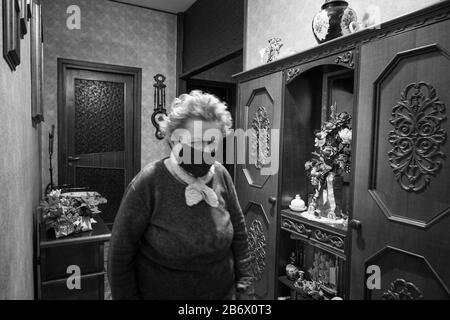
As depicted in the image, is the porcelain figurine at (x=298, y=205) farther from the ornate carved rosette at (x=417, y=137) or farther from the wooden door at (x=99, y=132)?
the wooden door at (x=99, y=132)

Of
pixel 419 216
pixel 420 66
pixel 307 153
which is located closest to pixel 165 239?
pixel 419 216

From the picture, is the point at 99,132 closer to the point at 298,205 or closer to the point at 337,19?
the point at 298,205

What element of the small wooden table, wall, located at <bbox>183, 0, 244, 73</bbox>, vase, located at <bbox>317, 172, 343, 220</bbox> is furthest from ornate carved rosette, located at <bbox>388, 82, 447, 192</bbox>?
wall, located at <bbox>183, 0, 244, 73</bbox>

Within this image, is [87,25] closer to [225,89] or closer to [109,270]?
[225,89]

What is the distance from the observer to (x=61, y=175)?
155 inches

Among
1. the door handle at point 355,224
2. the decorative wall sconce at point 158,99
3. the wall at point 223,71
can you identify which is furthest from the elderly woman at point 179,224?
the wall at point 223,71

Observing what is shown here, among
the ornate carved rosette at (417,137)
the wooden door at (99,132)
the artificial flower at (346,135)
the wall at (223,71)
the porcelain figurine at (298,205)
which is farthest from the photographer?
the wall at (223,71)

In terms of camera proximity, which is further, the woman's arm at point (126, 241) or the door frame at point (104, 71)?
the door frame at point (104, 71)

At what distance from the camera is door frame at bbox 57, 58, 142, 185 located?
3.90m

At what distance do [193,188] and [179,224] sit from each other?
5.3 inches

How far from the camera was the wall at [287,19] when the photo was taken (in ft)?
5.90

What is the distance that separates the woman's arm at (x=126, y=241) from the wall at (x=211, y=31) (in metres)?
2.46

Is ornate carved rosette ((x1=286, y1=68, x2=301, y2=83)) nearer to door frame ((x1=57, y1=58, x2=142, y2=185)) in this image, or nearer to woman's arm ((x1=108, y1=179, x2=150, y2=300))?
→ woman's arm ((x1=108, y1=179, x2=150, y2=300))

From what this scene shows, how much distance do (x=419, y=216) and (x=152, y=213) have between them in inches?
39.6
